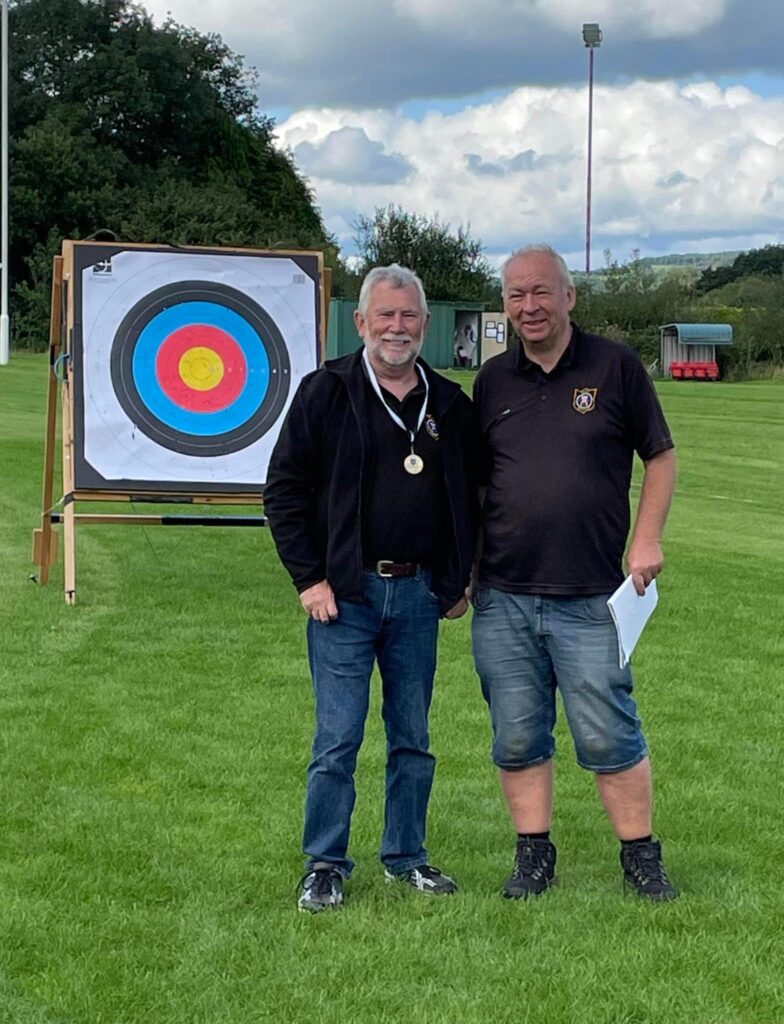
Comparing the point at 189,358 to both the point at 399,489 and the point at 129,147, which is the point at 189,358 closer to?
the point at 399,489

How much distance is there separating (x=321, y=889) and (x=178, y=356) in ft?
17.0

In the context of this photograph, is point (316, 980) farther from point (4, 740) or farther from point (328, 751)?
point (4, 740)

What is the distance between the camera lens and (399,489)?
3.90 metres

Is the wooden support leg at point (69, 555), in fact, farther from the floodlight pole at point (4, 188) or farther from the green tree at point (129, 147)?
the green tree at point (129, 147)

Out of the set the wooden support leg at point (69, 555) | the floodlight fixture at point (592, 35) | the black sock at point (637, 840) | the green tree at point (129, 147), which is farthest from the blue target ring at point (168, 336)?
the floodlight fixture at point (592, 35)

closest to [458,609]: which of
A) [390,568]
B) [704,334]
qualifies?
[390,568]

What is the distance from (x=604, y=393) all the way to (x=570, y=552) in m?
0.45

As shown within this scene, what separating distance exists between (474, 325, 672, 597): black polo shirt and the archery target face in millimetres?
4768

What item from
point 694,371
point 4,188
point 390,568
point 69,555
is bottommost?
point 69,555

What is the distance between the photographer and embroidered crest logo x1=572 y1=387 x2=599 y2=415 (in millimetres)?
3895

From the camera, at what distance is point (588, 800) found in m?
5.12

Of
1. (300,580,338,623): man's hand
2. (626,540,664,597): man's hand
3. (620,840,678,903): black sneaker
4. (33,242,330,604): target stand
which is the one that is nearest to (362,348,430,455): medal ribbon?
(300,580,338,623): man's hand

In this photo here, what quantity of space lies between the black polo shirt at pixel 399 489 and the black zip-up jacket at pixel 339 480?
0.03 m

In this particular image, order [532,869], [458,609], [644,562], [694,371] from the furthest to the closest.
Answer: [694,371] < [532,869] < [458,609] < [644,562]
